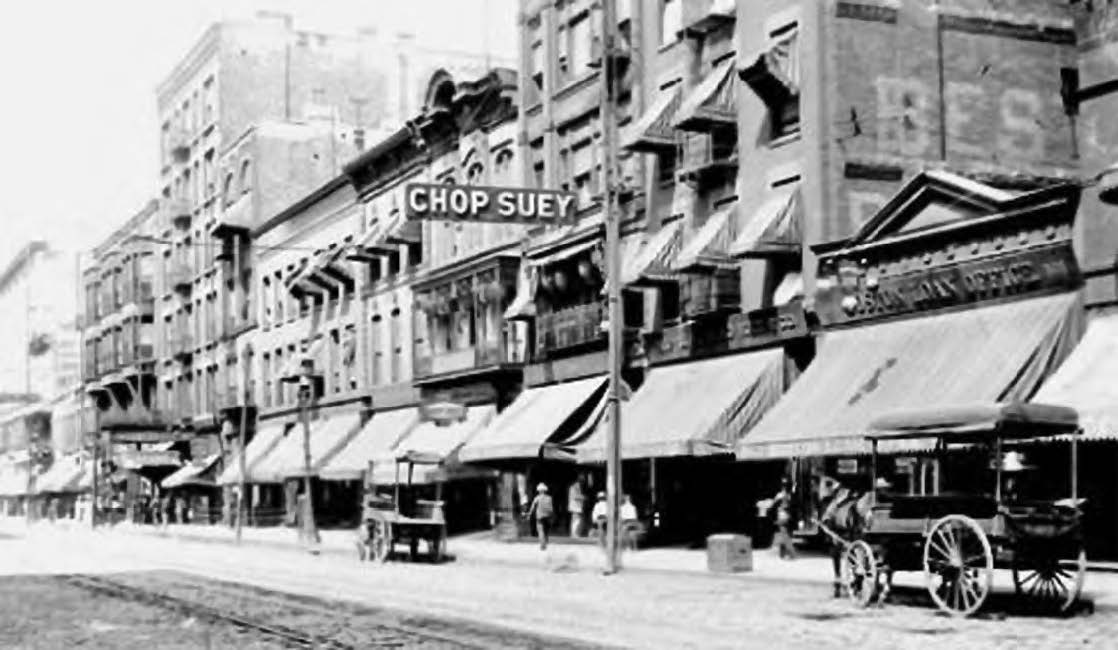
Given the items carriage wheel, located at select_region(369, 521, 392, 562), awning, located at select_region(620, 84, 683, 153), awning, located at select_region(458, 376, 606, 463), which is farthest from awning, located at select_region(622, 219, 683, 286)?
carriage wheel, located at select_region(369, 521, 392, 562)

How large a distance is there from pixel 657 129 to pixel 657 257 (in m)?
3.20

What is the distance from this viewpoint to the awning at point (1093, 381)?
83.3ft

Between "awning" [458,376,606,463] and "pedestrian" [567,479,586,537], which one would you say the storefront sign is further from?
"pedestrian" [567,479,586,537]

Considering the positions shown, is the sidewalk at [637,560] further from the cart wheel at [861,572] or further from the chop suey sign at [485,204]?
the chop suey sign at [485,204]

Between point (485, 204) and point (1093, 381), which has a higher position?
point (485, 204)

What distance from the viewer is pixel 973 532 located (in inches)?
782

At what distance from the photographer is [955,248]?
31203mm

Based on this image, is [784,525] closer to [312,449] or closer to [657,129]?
[657,129]

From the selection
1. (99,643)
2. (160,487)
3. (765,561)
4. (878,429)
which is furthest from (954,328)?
(160,487)

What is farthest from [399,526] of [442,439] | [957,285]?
[442,439]

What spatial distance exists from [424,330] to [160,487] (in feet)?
114

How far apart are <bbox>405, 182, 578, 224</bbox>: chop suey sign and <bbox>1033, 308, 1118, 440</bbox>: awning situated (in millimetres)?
14991

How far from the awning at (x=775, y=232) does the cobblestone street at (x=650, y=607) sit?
782 centimetres

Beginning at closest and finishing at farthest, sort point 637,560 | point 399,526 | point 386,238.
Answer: point 637,560
point 399,526
point 386,238
